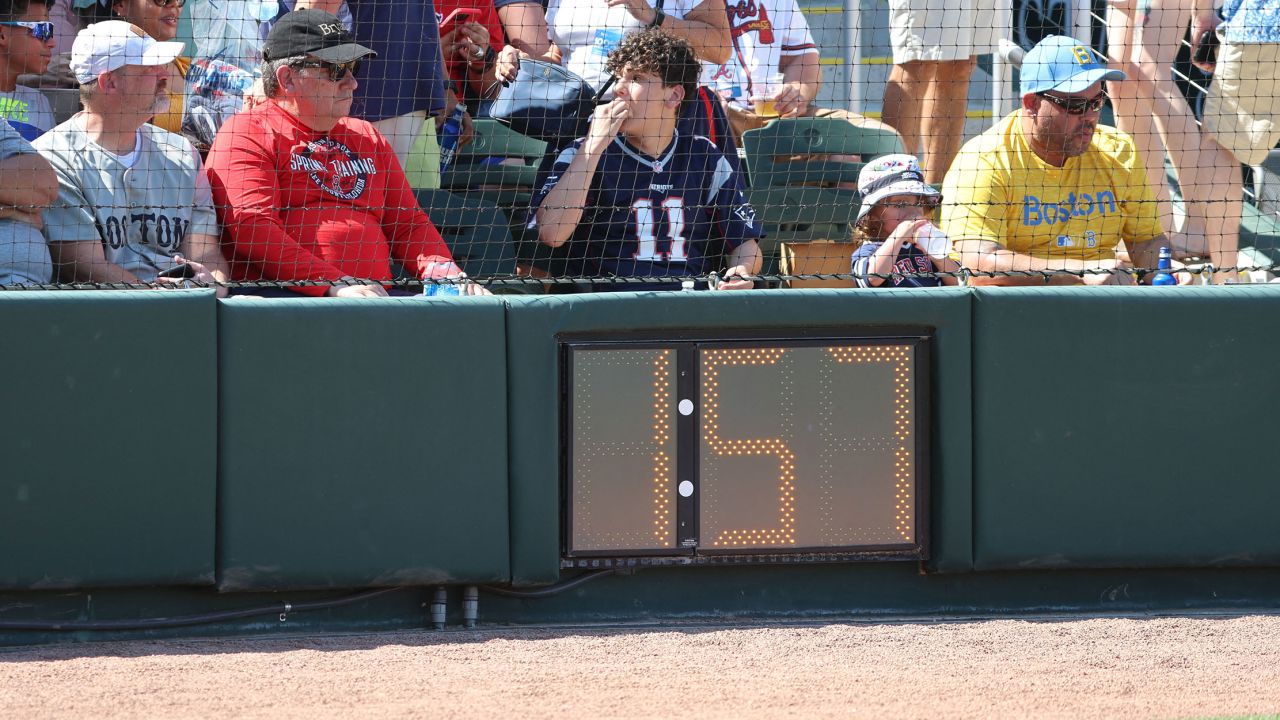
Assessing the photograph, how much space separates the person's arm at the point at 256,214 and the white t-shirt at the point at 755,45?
9.49 feet

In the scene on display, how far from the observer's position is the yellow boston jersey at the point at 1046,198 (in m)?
5.80

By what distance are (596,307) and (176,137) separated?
1.72 m

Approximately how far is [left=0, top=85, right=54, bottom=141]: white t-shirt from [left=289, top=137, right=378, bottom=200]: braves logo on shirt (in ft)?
4.07

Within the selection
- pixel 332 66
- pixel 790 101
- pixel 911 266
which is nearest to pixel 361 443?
pixel 332 66

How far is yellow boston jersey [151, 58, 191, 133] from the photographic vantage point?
245 inches

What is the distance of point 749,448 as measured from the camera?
4.71 m

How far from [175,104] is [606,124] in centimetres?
200

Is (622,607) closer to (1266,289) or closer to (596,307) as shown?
(596,307)

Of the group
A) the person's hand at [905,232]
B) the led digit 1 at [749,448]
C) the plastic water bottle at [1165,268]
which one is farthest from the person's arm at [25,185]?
the plastic water bottle at [1165,268]

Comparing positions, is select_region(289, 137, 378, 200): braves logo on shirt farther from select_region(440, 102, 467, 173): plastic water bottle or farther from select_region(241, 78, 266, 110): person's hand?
select_region(440, 102, 467, 173): plastic water bottle

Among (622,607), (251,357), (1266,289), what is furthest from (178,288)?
(1266,289)

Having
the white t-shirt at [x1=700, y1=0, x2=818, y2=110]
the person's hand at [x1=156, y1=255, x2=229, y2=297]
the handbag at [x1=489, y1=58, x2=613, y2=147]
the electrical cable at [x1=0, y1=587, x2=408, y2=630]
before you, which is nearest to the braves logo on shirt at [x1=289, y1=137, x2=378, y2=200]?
the person's hand at [x1=156, y1=255, x2=229, y2=297]

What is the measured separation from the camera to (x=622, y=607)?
483cm

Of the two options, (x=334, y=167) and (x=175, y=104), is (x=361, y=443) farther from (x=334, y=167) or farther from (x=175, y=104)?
(x=175, y=104)
